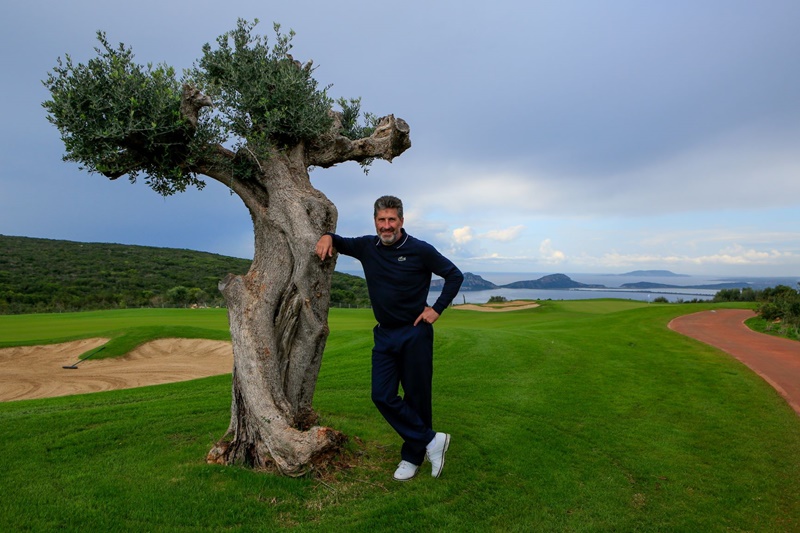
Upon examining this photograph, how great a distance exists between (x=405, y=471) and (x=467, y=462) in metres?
1.02

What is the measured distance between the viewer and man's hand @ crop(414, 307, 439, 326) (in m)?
5.36

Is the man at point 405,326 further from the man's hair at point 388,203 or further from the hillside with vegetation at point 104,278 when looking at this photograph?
the hillside with vegetation at point 104,278

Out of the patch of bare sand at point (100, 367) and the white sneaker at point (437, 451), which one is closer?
the white sneaker at point (437, 451)

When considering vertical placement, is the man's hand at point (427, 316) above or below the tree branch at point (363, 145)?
below

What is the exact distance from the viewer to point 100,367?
16609 mm

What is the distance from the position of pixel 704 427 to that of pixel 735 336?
15106 mm

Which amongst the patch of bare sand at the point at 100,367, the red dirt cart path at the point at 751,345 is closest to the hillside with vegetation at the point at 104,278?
the patch of bare sand at the point at 100,367

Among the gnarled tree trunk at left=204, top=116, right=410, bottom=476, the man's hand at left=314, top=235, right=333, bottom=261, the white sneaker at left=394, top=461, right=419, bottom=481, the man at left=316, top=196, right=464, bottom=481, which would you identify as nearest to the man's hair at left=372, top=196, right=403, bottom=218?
the man at left=316, top=196, right=464, bottom=481

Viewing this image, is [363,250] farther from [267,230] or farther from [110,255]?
[110,255]

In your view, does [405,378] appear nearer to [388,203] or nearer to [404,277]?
[404,277]

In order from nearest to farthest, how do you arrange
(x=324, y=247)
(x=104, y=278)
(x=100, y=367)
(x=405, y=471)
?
(x=405, y=471) → (x=324, y=247) → (x=100, y=367) → (x=104, y=278)

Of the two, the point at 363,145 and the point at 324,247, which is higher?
the point at 363,145

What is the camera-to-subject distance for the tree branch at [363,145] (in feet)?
23.6

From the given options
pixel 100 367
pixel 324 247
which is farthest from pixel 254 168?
pixel 100 367
